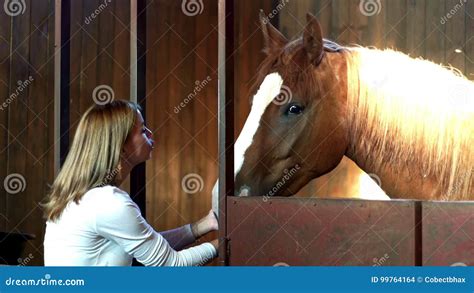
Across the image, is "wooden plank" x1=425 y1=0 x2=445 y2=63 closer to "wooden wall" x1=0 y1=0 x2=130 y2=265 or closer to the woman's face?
"wooden wall" x1=0 y1=0 x2=130 y2=265

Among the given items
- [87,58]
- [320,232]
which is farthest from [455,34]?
[320,232]

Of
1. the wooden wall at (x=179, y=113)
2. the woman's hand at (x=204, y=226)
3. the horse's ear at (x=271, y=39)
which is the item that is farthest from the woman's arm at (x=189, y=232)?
the wooden wall at (x=179, y=113)

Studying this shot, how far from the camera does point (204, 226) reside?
1.56 meters

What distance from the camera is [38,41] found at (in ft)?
12.7

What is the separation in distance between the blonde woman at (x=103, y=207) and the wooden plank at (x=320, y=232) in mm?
275

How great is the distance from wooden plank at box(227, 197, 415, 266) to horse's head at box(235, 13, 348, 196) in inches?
16.5

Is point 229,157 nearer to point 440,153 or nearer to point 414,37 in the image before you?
point 440,153

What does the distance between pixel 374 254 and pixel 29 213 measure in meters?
2.86

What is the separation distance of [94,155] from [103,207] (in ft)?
0.40

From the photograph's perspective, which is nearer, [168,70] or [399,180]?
[399,180]

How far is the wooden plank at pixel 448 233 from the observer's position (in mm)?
1335

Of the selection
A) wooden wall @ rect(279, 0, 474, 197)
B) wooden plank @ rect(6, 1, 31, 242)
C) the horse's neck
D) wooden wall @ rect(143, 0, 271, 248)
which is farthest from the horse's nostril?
wooden plank @ rect(6, 1, 31, 242)

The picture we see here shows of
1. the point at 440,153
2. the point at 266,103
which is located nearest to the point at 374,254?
Answer: the point at 440,153

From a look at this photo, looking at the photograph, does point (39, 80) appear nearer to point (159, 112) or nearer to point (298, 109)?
point (159, 112)
